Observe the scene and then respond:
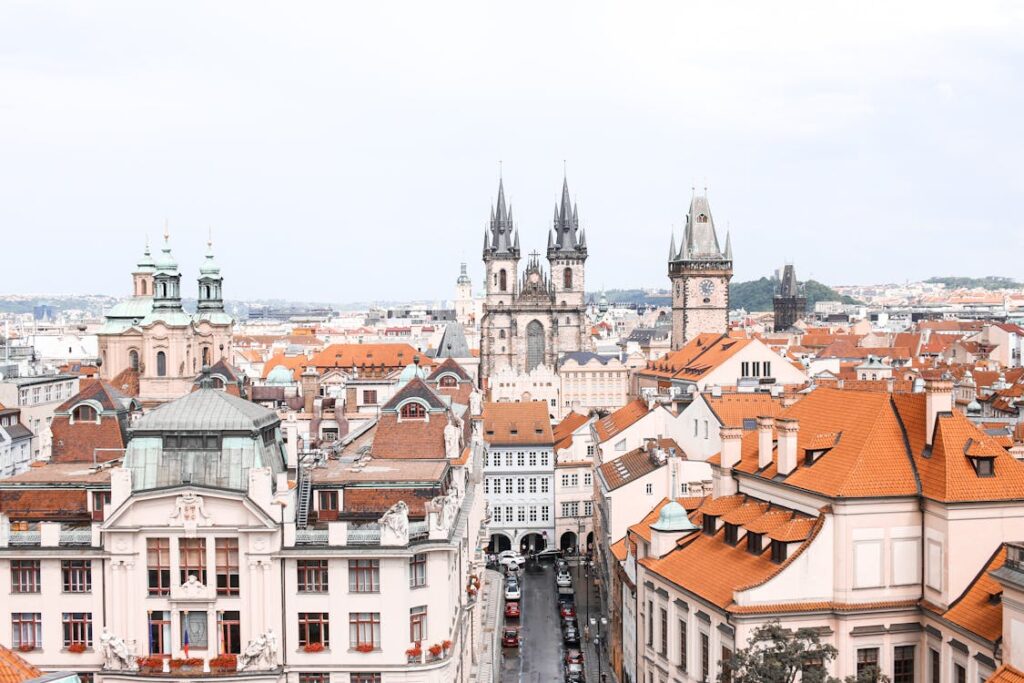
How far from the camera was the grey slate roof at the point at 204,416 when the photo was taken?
4869cm

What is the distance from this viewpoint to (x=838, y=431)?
51969mm

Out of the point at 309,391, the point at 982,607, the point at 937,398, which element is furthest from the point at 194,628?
the point at 309,391

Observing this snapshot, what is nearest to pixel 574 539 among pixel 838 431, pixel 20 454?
pixel 20 454

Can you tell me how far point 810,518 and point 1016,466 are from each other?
781 centimetres

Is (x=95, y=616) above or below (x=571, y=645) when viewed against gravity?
above

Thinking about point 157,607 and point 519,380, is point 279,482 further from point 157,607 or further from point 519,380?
point 519,380

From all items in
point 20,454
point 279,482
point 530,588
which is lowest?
point 530,588

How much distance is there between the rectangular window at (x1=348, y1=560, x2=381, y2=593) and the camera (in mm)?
47844

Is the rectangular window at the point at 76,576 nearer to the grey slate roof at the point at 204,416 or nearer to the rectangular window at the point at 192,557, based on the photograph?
the rectangular window at the point at 192,557


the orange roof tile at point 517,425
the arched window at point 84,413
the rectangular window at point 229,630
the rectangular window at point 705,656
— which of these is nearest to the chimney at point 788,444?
the rectangular window at point 705,656

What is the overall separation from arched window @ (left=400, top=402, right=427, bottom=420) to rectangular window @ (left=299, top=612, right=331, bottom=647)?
16833mm

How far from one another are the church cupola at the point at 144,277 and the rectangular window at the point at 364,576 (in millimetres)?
112981

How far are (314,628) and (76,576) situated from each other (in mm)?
9405

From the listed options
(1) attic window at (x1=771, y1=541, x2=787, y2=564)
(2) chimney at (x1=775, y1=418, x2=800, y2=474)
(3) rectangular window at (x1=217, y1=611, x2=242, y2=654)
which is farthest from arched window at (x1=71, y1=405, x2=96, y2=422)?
(1) attic window at (x1=771, y1=541, x2=787, y2=564)
